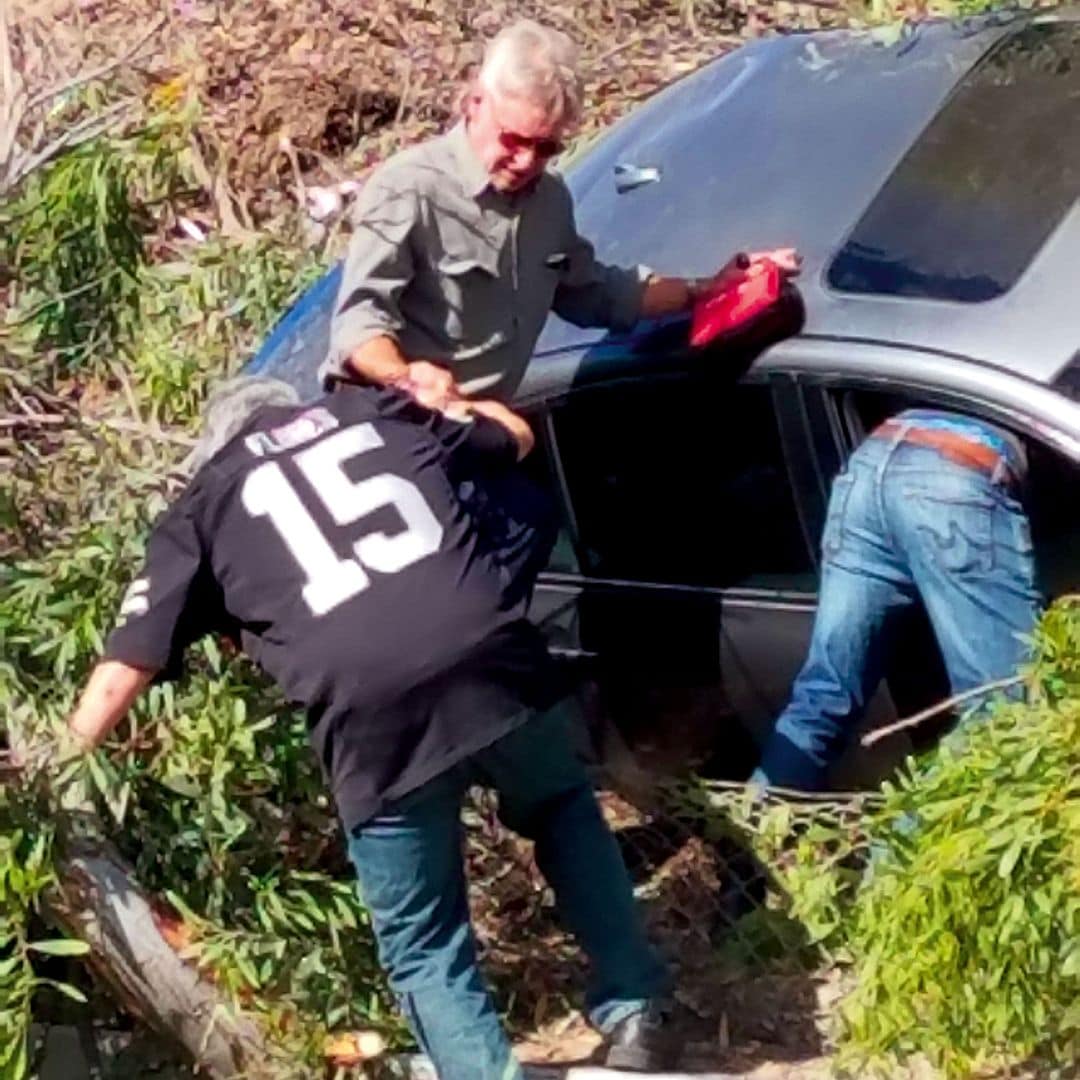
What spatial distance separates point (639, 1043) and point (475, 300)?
1.37 meters

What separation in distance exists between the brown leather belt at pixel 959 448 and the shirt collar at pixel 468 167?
0.92 m

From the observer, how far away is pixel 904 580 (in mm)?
4262

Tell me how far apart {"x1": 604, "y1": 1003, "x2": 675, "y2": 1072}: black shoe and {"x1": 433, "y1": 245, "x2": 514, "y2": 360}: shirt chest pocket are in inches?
48.6

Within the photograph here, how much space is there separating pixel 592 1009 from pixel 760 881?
1.54 feet

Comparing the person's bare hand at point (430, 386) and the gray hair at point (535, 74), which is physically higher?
the gray hair at point (535, 74)

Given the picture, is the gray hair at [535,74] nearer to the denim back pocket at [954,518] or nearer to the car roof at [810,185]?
the car roof at [810,185]

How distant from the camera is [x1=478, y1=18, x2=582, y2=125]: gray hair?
13.8 feet

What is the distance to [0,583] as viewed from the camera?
14.2 ft

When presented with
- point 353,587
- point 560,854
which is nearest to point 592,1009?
point 560,854

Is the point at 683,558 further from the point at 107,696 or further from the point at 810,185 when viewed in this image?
the point at 107,696

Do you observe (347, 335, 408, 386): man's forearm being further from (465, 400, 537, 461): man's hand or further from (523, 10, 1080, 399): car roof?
(523, 10, 1080, 399): car roof

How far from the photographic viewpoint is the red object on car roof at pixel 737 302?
4.15m

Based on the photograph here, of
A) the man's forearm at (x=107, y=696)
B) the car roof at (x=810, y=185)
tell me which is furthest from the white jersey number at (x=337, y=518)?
the car roof at (x=810, y=185)

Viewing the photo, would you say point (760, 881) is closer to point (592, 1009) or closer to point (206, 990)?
point (592, 1009)
